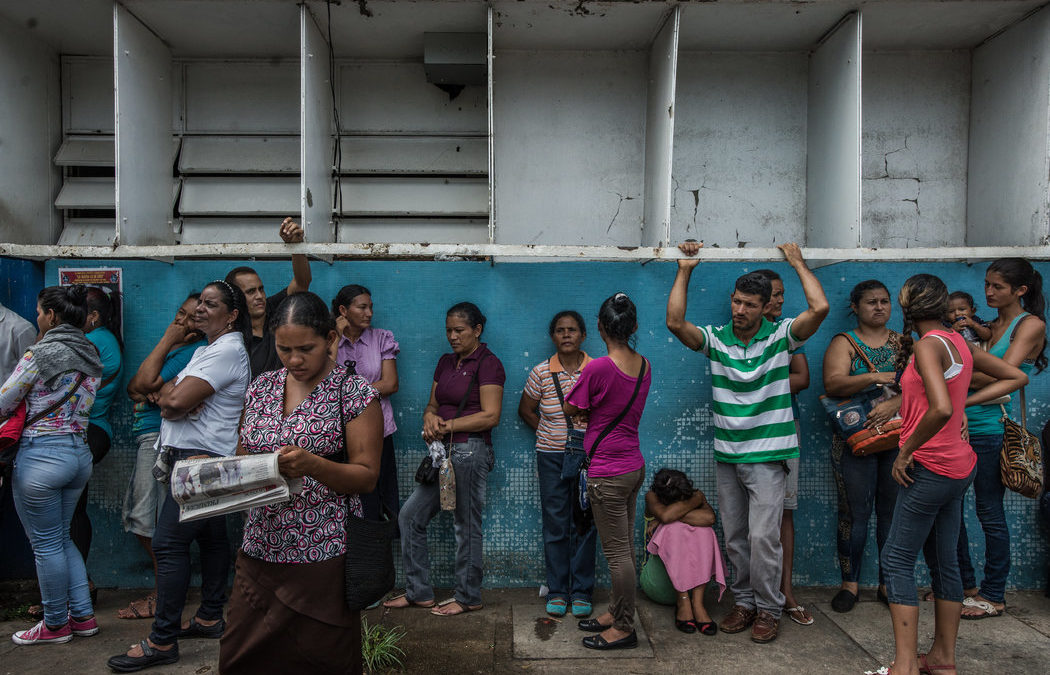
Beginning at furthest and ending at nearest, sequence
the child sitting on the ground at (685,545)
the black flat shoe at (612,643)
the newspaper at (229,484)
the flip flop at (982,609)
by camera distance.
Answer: the flip flop at (982,609), the child sitting on the ground at (685,545), the black flat shoe at (612,643), the newspaper at (229,484)

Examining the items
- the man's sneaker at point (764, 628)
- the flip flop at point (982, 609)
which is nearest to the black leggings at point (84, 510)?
the man's sneaker at point (764, 628)

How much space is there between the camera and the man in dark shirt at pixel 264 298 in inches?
162

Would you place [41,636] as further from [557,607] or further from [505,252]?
[505,252]

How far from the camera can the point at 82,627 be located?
4.13m

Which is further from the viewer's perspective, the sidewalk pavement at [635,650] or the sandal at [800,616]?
the sandal at [800,616]

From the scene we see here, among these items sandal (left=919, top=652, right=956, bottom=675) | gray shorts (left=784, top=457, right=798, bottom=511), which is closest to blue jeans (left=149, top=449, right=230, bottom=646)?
gray shorts (left=784, top=457, right=798, bottom=511)

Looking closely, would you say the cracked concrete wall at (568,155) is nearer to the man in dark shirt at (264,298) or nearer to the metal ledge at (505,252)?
the metal ledge at (505,252)

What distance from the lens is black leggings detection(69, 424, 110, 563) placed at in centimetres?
448

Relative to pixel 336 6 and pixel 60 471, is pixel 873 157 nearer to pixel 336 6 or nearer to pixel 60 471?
pixel 336 6

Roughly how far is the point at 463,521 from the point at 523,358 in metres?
1.20

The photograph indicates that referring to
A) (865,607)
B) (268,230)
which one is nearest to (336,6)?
(268,230)

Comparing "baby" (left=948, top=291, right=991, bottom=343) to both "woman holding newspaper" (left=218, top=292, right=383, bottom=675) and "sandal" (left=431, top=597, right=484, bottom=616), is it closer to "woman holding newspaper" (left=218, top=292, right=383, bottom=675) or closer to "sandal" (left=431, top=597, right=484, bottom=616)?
"sandal" (left=431, top=597, right=484, bottom=616)

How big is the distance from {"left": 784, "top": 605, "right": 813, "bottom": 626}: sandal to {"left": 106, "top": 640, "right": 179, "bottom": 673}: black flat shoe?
3.64m

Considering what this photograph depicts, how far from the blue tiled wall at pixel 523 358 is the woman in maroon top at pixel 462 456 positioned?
13.8 inches
